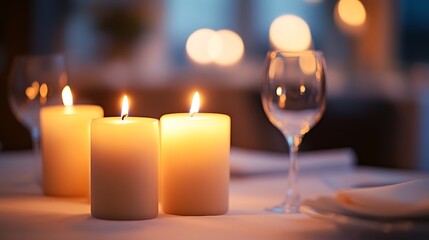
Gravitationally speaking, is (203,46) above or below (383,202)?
above

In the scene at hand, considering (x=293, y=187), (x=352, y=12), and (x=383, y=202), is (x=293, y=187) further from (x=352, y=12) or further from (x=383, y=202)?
(x=352, y=12)

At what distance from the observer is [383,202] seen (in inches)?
35.4

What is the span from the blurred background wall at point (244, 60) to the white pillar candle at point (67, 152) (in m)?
2.06

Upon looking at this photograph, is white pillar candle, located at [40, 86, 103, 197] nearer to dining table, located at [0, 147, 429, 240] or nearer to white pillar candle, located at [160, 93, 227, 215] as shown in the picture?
dining table, located at [0, 147, 429, 240]

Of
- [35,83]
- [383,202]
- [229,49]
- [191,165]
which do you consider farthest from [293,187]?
[229,49]

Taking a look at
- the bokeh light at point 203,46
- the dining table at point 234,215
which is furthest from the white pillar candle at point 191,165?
the bokeh light at point 203,46

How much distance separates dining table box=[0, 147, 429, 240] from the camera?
95cm

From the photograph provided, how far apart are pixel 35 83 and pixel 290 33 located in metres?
5.37

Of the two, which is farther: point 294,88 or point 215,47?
point 215,47

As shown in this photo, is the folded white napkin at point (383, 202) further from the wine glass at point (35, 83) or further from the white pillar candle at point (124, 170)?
the wine glass at point (35, 83)

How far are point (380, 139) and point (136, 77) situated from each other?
2440 mm

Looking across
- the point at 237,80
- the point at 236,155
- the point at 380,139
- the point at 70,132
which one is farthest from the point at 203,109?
the point at 70,132

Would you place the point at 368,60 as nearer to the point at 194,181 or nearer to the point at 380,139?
the point at 380,139

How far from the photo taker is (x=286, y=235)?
0.95 meters
